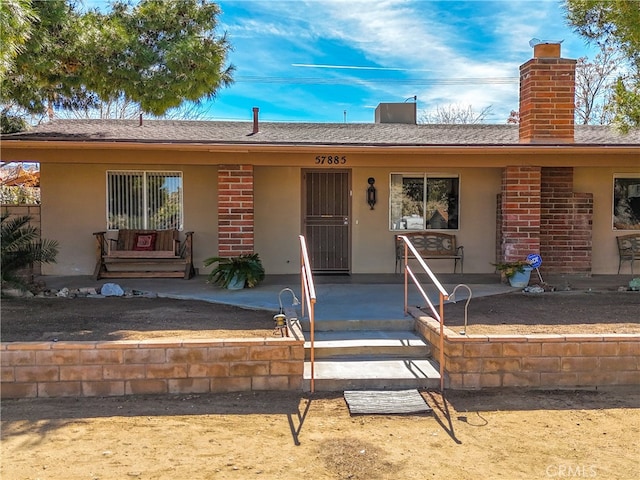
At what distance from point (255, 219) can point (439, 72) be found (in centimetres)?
1987

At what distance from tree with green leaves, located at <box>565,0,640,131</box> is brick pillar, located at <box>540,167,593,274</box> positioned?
9.82 feet

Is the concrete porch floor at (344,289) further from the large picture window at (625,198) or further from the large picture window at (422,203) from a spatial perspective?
the large picture window at (625,198)

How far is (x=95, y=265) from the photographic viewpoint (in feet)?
32.2

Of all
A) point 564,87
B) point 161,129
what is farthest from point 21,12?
point 564,87

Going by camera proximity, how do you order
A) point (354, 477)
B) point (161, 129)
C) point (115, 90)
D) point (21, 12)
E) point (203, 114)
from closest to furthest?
point (354, 477)
point (21, 12)
point (115, 90)
point (161, 129)
point (203, 114)

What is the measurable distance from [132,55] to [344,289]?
4.78 metres

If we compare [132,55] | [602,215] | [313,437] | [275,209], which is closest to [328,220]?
[275,209]

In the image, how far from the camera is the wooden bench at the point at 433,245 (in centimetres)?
1010

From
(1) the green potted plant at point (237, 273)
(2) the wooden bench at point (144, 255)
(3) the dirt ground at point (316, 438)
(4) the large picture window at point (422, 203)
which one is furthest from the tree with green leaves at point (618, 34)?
(2) the wooden bench at point (144, 255)

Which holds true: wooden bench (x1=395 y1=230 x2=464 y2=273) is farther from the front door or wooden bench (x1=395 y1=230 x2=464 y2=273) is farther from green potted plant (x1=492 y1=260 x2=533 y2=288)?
green potted plant (x1=492 y1=260 x2=533 y2=288)

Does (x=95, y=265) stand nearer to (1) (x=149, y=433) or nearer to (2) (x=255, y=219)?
(2) (x=255, y=219)

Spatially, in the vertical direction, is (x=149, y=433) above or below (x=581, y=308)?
below

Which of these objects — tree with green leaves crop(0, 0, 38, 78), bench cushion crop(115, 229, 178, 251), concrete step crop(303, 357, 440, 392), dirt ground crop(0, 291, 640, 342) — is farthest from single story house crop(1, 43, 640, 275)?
→ concrete step crop(303, 357, 440, 392)

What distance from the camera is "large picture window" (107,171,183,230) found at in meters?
9.98
